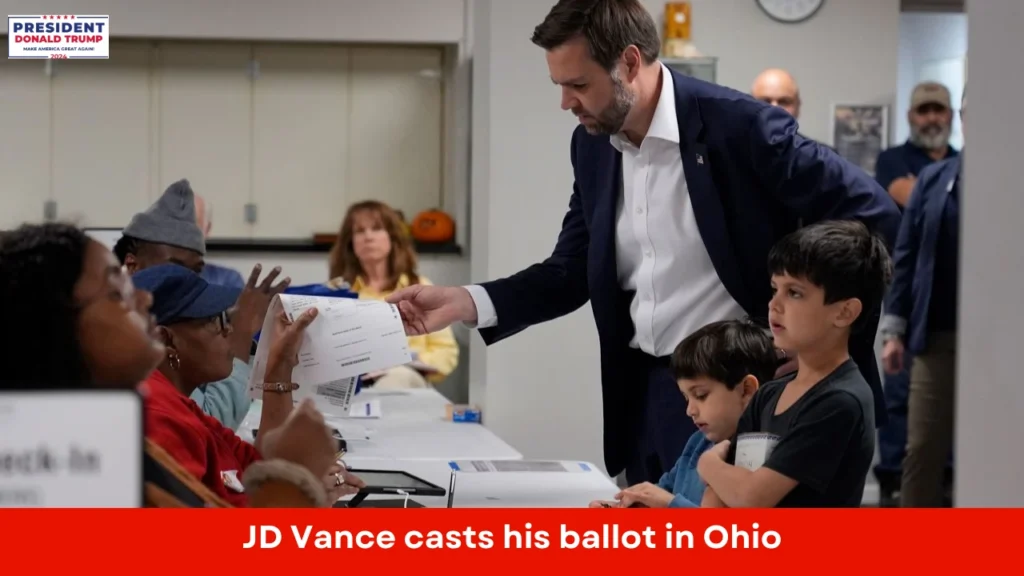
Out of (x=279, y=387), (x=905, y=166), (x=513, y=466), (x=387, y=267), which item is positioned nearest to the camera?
(x=279, y=387)

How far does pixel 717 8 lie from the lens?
4734mm

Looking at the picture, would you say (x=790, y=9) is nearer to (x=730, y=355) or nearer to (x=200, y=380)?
(x=730, y=355)

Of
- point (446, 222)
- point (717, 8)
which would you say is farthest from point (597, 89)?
point (446, 222)

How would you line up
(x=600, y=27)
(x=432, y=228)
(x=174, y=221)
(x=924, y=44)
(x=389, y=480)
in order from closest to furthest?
(x=600, y=27) → (x=389, y=480) → (x=174, y=221) → (x=432, y=228) → (x=924, y=44)

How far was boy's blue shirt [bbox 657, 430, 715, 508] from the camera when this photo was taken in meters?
1.47

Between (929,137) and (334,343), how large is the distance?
4040 mm

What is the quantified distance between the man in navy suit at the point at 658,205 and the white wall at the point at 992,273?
0.72 m

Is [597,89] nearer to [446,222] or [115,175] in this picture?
[115,175]

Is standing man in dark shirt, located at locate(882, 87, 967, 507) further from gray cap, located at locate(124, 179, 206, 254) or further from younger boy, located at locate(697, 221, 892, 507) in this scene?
younger boy, located at locate(697, 221, 892, 507)

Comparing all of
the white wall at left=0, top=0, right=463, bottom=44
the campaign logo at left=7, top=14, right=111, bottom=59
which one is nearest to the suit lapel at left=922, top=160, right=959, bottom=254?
the white wall at left=0, top=0, right=463, bottom=44

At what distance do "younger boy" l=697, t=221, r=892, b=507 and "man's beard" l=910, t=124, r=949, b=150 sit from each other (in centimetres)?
367

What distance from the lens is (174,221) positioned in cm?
228

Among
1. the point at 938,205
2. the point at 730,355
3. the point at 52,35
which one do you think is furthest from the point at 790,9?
the point at 52,35

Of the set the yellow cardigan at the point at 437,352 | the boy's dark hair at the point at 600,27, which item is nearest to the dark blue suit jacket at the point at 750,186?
the boy's dark hair at the point at 600,27
